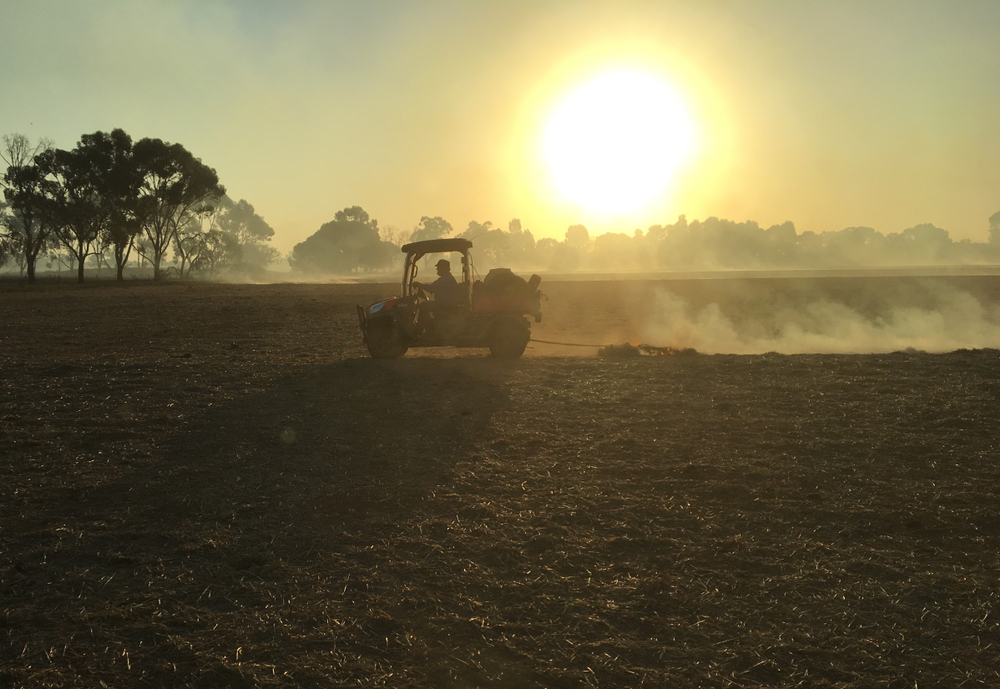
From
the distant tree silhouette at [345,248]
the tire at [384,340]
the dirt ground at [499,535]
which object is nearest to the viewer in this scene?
the dirt ground at [499,535]

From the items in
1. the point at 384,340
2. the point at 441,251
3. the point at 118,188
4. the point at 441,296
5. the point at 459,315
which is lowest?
the point at 384,340

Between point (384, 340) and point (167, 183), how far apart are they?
219ft

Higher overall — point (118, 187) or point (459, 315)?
point (118, 187)

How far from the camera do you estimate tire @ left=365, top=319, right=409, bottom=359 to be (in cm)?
1569

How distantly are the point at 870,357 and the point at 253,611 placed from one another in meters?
15.1

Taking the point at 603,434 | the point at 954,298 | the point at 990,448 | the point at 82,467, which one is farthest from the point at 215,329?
the point at 954,298

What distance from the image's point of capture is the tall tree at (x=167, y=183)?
70125mm

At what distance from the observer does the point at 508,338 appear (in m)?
15.9

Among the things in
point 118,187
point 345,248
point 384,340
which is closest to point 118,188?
point 118,187

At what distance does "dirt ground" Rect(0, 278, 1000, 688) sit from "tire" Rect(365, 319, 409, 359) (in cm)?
370

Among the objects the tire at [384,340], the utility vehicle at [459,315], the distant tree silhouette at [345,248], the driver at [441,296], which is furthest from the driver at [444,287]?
the distant tree silhouette at [345,248]

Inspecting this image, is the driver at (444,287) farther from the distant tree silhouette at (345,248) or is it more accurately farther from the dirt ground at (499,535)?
the distant tree silhouette at (345,248)

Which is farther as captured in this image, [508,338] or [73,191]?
[73,191]

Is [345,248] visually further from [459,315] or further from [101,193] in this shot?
[459,315]
